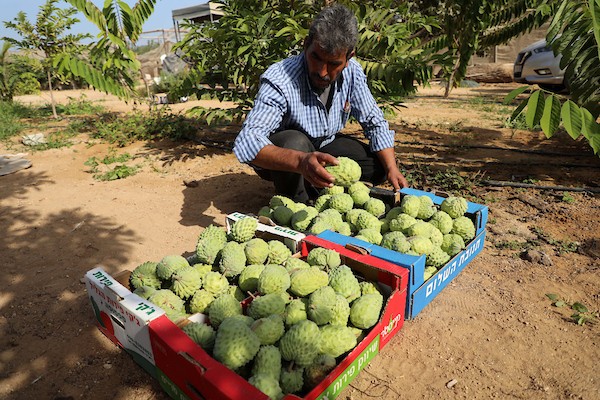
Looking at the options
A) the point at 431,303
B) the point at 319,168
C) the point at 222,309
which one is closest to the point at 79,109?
the point at 319,168

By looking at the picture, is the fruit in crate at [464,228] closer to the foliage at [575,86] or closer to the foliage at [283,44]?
the foliage at [575,86]

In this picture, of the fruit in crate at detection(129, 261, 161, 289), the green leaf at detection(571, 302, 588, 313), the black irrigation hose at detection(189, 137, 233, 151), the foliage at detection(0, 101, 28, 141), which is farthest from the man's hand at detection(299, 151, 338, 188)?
the foliage at detection(0, 101, 28, 141)

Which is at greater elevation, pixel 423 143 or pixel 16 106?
pixel 16 106

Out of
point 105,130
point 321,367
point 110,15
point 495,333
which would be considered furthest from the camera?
point 105,130

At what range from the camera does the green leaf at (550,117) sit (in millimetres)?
2318

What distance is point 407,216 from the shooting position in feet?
8.18

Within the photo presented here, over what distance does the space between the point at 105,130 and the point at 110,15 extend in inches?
76.3

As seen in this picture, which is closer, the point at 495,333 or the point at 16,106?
the point at 495,333

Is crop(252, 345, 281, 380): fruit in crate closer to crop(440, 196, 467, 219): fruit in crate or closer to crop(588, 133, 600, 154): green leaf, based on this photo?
crop(440, 196, 467, 219): fruit in crate

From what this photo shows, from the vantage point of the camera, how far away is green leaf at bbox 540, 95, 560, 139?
232cm

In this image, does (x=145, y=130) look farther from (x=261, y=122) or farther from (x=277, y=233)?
(x=277, y=233)

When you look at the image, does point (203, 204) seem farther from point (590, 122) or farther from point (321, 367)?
point (590, 122)

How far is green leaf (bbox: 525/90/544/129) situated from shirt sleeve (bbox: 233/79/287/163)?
1.57m

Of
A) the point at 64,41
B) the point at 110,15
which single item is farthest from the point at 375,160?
the point at 64,41
